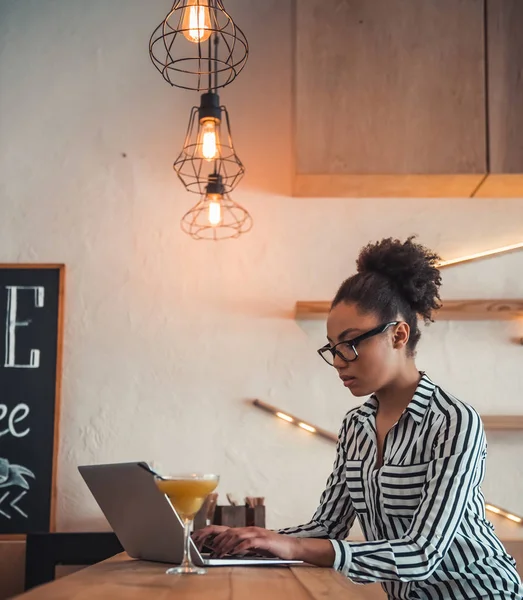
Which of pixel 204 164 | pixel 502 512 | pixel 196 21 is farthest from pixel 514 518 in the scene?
pixel 196 21

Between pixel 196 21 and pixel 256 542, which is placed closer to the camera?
pixel 256 542

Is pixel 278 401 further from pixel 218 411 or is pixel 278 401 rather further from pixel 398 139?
pixel 398 139

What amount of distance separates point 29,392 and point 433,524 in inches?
86.6

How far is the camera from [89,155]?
11.6 feet

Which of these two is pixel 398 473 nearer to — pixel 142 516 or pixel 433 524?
pixel 433 524

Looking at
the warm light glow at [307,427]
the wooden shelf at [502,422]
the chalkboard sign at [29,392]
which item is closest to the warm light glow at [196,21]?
the chalkboard sign at [29,392]

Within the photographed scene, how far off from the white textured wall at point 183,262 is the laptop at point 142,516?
1.46 m

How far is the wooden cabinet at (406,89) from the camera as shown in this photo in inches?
123

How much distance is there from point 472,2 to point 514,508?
196 cm

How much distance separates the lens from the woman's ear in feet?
6.13

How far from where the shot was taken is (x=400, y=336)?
6.15 feet

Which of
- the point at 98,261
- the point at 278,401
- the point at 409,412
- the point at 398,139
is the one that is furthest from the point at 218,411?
the point at 409,412

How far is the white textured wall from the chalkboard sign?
2.3 inches

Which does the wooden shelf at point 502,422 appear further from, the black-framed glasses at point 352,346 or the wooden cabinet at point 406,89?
the black-framed glasses at point 352,346
